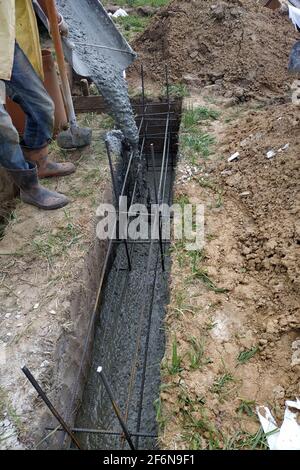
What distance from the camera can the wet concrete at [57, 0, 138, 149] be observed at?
418 cm

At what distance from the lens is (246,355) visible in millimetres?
2504

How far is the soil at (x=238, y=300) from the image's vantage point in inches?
88.1

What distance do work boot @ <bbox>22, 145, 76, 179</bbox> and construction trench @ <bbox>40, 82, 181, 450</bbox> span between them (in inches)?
21.2

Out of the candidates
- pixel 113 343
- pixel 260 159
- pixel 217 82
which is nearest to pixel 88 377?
pixel 113 343

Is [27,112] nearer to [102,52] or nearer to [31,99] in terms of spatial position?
[31,99]

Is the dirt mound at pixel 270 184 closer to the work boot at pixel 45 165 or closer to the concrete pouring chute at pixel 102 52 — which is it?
the concrete pouring chute at pixel 102 52

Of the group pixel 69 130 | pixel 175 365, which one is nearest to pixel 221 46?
pixel 69 130

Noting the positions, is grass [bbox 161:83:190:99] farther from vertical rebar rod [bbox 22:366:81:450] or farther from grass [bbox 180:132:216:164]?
vertical rebar rod [bbox 22:366:81:450]

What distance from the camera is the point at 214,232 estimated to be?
340cm

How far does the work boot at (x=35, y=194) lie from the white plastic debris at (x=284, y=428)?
2466 millimetres

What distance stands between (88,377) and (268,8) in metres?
7.34

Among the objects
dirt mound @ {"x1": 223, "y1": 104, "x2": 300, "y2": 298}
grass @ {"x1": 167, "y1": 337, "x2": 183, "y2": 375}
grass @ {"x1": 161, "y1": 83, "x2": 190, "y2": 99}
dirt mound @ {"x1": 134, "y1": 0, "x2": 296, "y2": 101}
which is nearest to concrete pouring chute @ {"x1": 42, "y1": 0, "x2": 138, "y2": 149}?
grass @ {"x1": 161, "y1": 83, "x2": 190, "y2": 99}

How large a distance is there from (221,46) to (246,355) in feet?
17.2

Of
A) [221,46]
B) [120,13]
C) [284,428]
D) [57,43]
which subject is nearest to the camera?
[284,428]
